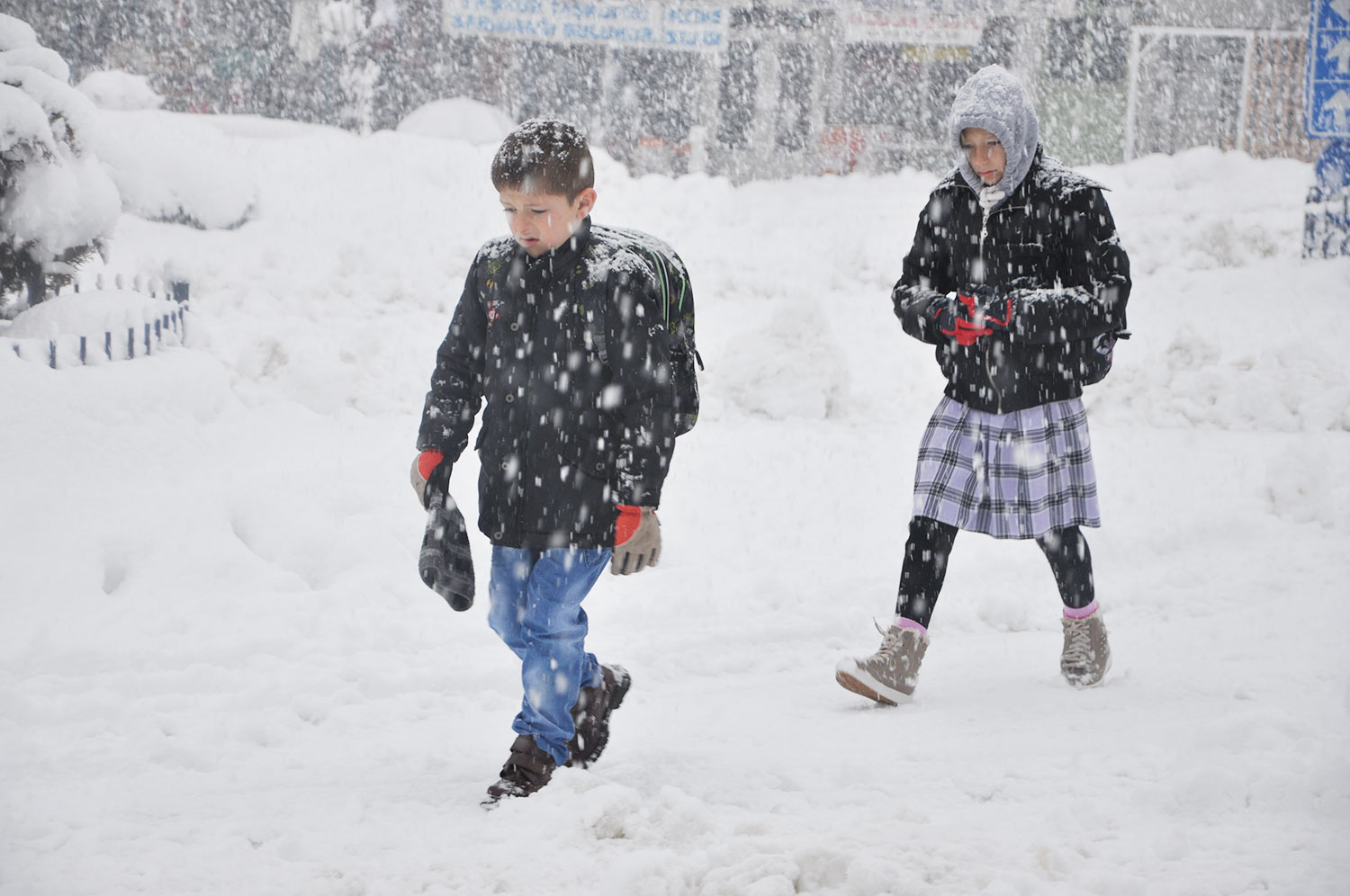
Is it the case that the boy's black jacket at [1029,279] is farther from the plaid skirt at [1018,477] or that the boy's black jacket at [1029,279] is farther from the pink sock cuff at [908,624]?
the pink sock cuff at [908,624]

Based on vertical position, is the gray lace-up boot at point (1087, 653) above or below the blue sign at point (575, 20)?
below

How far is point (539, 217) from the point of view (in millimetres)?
2707

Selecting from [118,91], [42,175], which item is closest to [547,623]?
[42,175]

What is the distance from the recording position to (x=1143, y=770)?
2.87 metres

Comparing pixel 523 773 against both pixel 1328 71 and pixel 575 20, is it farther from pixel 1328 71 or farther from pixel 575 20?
pixel 575 20

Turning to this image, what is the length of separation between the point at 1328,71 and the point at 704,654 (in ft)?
32.6

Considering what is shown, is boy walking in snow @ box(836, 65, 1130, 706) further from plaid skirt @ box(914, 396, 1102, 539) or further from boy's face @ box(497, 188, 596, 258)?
boy's face @ box(497, 188, 596, 258)

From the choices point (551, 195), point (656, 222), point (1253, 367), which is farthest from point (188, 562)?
point (656, 222)

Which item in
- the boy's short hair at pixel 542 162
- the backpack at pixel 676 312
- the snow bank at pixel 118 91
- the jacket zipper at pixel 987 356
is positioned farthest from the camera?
the snow bank at pixel 118 91

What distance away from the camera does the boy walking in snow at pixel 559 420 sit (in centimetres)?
271

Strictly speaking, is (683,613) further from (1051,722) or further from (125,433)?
(125,433)

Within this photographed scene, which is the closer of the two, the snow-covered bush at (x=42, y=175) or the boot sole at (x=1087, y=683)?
the boot sole at (x=1087, y=683)

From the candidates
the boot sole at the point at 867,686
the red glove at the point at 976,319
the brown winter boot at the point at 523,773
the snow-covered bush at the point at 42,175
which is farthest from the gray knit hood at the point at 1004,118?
the snow-covered bush at the point at 42,175

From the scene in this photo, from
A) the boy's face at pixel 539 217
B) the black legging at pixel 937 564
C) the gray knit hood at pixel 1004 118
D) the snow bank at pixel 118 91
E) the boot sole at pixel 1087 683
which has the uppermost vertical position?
the snow bank at pixel 118 91
